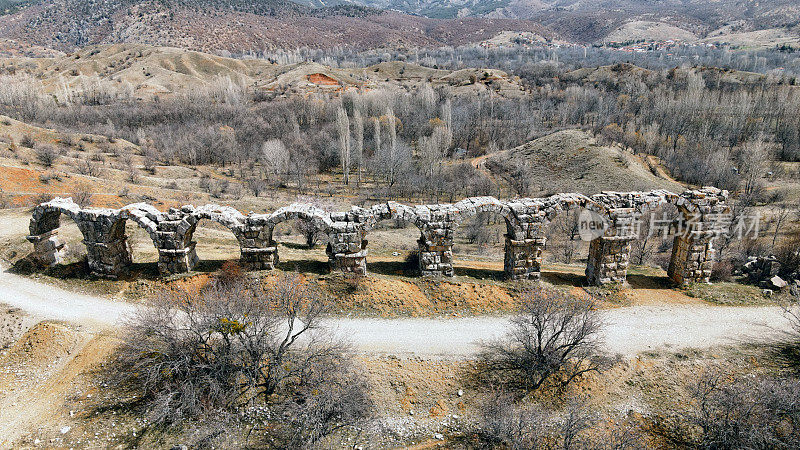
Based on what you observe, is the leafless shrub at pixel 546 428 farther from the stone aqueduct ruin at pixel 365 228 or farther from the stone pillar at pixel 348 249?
the stone pillar at pixel 348 249

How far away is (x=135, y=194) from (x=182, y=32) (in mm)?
134007

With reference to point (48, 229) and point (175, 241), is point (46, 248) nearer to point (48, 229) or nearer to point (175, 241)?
point (48, 229)

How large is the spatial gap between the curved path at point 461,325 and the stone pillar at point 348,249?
7.89 ft

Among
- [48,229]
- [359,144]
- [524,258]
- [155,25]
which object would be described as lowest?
[524,258]

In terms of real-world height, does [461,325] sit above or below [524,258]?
below

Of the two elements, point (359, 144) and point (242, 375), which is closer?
point (242, 375)

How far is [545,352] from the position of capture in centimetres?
1373

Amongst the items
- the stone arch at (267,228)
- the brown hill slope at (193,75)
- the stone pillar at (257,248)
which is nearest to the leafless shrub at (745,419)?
the stone arch at (267,228)

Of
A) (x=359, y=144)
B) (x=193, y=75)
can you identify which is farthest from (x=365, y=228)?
(x=193, y=75)

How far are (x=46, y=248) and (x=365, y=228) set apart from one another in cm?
1443

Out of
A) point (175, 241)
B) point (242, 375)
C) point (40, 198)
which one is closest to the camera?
point (242, 375)

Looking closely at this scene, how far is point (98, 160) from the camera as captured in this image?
46219 millimetres

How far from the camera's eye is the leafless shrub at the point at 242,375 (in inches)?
452

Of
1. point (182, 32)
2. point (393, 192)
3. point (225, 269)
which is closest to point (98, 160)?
point (393, 192)
